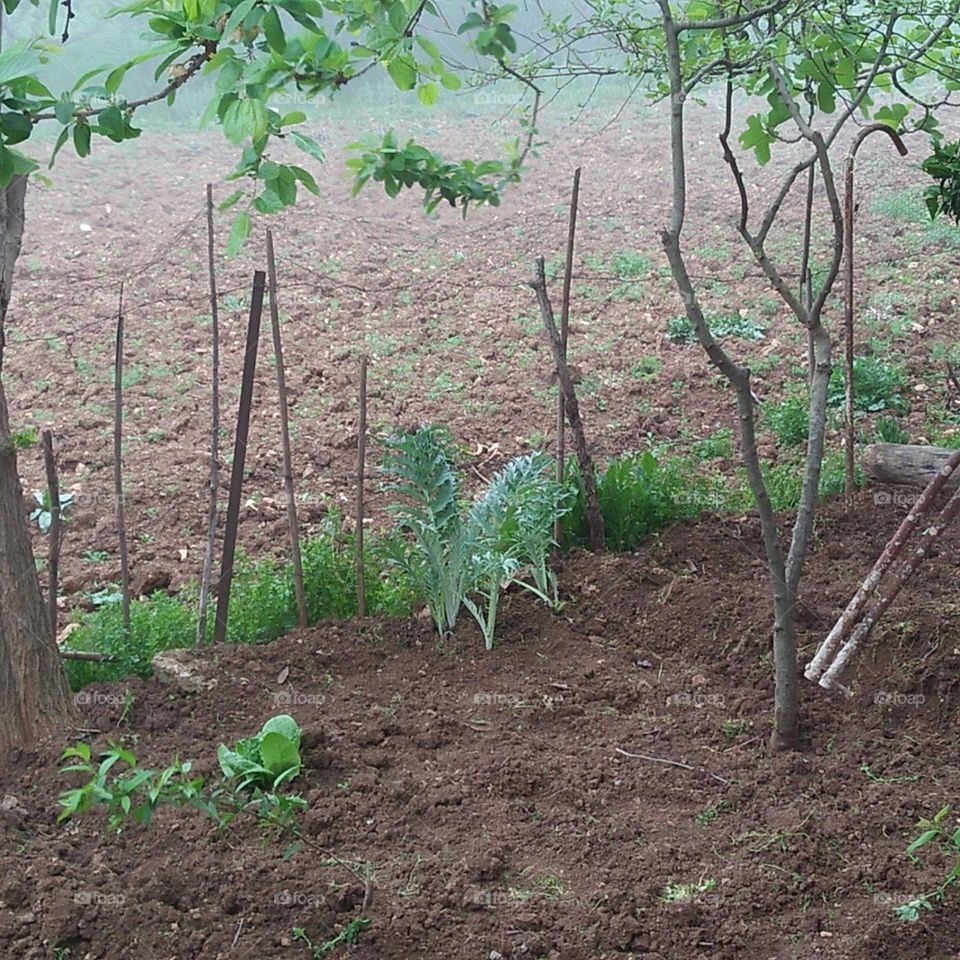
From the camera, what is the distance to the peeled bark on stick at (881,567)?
3.52m

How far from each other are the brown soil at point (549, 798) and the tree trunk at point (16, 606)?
0.13m

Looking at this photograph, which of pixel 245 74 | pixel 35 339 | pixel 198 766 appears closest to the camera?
pixel 245 74

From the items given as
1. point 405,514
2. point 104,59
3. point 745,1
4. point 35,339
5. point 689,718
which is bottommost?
point 689,718

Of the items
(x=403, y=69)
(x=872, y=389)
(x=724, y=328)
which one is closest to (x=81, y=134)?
(x=403, y=69)

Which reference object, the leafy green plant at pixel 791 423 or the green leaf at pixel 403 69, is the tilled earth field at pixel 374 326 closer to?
the leafy green plant at pixel 791 423

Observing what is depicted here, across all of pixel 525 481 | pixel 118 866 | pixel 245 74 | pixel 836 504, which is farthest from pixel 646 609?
pixel 245 74

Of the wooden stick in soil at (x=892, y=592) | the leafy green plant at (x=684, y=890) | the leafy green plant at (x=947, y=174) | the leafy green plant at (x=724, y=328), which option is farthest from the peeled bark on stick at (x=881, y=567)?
the leafy green plant at (x=724, y=328)

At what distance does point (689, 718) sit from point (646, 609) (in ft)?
2.65

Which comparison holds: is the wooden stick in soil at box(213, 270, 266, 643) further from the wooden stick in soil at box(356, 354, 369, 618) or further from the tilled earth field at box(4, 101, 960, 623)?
the tilled earth field at box(4, 101, 960, 623)

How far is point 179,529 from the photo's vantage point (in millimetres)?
5816

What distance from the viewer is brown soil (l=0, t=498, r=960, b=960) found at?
2.78 meters

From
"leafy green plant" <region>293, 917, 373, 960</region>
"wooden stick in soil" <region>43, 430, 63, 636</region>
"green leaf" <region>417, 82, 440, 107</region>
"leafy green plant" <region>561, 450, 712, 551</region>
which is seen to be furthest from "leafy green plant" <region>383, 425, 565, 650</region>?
"leafy green plant" <region>293, 917, 373, 960</region>

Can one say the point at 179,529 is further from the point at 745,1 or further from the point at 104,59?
the point at 104,59

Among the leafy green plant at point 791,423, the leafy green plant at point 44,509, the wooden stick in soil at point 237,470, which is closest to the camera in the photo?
the wooden stick in soil at point 237,470
